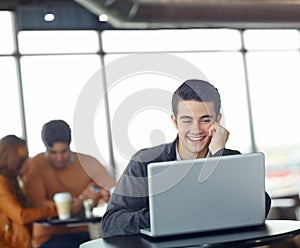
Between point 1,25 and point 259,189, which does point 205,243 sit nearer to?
point 259,189

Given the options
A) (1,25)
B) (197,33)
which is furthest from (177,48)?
(1,25)

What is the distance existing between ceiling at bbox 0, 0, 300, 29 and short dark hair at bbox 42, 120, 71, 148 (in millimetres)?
1129

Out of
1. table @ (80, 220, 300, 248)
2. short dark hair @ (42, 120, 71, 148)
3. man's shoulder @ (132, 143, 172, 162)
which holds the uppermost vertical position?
short dark hair @ (42, 120, 71, 148)

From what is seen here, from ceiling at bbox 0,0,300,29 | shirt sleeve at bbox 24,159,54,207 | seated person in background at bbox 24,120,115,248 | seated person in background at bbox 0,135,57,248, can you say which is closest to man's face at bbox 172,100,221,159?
ceiling at bbox 0,0,300,29

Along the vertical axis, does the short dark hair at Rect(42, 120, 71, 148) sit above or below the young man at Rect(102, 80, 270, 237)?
above

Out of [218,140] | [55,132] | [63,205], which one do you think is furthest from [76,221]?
[218,140]

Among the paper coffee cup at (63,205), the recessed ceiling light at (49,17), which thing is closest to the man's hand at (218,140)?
the paper coffee cup at (63,205)

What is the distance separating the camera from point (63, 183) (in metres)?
4.64

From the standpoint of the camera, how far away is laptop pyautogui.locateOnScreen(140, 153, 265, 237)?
2096 mm

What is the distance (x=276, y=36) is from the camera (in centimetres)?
617

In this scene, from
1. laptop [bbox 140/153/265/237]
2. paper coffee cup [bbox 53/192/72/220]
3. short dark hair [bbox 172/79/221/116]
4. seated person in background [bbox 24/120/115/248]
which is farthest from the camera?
seated person in background [bbox 24/120/115/248]

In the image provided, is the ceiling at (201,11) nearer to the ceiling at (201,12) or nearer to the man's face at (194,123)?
the ceiling at (201,12)

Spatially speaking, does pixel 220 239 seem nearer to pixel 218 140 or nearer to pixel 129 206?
pixel 129 206

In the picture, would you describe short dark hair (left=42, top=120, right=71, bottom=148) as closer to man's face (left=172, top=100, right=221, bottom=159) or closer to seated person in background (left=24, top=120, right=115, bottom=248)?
seated person in background (left=24, top=120, right=115, bottom=248)
